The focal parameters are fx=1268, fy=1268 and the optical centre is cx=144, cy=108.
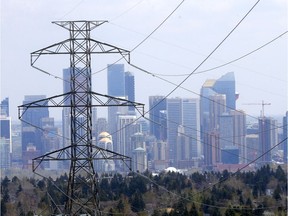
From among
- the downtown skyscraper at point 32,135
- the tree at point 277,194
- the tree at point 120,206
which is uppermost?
the downtown skyscraper at point 32,135

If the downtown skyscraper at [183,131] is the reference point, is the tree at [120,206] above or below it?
below

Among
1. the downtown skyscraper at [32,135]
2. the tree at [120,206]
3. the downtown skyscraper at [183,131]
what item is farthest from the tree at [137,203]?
the downtown skyscraper at [183,131]

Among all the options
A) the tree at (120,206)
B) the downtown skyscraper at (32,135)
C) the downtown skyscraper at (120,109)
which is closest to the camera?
the tree at (120,206)

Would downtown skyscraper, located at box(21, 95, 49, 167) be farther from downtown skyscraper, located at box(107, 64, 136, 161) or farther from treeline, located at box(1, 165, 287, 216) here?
treeline, located at box(1, 165, 287, 216)

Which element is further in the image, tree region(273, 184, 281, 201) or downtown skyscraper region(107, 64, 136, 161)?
downtown skyscraper region(107, 64, 136, 161)

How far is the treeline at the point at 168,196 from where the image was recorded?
96.3ft

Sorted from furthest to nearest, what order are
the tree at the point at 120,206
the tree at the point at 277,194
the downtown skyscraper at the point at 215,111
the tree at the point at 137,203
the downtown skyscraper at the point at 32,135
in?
1. the downtown skyscraper at the point at 215,111
2. the downtown skyscraper at the point at 32,135
3. the tree at the point at 277,194
4. the tree at the point at 137,203
5. the tree at the point at 120,206

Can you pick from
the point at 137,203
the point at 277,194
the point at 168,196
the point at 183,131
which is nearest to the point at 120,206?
the point at 137,203

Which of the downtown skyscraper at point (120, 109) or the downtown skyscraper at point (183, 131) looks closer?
the downtown skyscraper at point (120, 109)

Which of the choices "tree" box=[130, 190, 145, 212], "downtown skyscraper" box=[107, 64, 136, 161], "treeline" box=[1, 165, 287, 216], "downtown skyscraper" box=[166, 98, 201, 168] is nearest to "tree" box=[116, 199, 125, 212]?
"treeline" box=[1, 165, 287, 216]

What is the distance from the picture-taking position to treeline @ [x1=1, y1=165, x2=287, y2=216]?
2936 cm

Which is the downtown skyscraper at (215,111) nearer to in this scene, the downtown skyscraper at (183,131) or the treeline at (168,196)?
the downtown skyscraper at (183,131)

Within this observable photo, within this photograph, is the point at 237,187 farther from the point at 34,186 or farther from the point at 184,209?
the point at 184,209

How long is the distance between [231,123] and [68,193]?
378 ft
